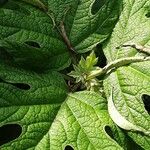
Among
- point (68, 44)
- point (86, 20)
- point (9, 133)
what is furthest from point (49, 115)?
point (86, 20)

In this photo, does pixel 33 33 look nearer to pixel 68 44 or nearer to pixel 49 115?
pixel 68 44

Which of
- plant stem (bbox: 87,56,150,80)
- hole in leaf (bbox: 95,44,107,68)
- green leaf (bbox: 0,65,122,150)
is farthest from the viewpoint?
hole in leaf (bbox: 95,44,107,68)

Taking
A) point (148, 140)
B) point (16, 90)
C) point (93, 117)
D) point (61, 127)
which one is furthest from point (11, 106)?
point (148, 140)

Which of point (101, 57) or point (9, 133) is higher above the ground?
point (101, 57)

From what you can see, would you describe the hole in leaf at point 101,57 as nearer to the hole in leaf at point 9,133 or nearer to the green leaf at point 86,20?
the green leaf at point 86,20

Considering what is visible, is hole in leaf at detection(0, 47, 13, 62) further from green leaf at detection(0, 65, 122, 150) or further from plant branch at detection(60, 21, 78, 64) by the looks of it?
plant branch at detection(60, 21, 78, 64)

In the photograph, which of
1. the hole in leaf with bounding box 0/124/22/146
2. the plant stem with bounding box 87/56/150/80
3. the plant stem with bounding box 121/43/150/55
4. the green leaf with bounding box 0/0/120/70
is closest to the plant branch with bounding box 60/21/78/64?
the green leaf with bounding box 0/0/120/70

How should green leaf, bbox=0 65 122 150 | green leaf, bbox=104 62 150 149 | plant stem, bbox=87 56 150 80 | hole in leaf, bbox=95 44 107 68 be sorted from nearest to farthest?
green leaf, bbox=0 65 122 150 → green leaf, bbox=104 62 150 149 → plant stem, bbox=87 56 150 80 → hole in leaf, bbox=95 44 107 68

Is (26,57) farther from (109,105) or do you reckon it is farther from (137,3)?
(137,3)
